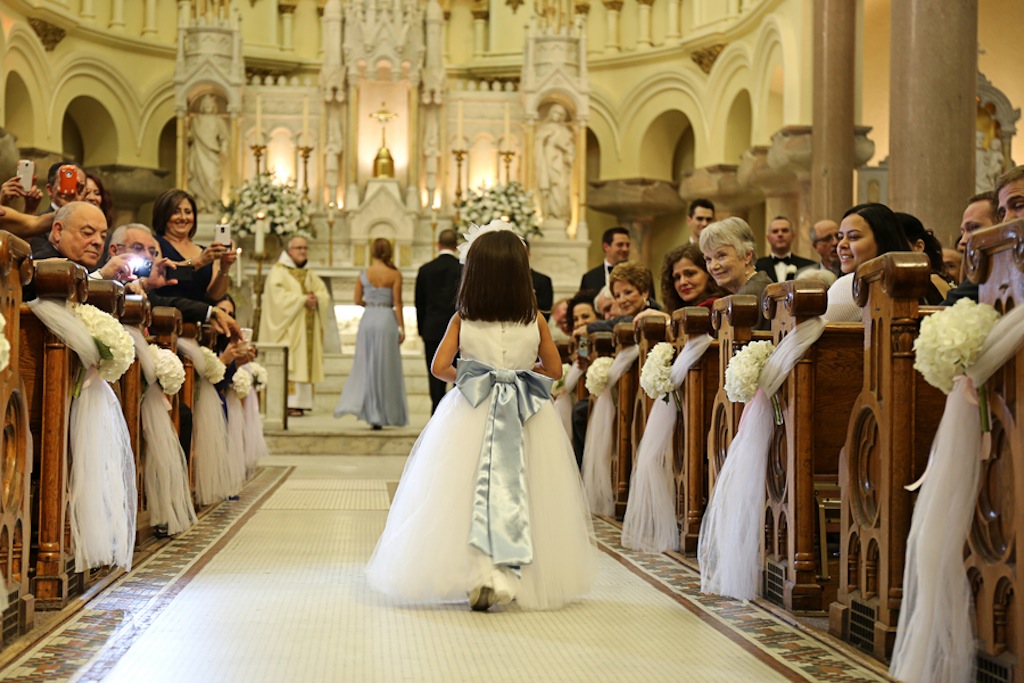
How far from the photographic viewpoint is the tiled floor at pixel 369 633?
3551 millimetres

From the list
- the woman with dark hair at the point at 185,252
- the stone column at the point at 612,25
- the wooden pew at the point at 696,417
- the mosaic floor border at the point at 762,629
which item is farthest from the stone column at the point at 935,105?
the stone column at the point at 612,25

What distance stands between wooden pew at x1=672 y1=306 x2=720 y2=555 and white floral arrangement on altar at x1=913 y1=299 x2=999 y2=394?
98.1 inches

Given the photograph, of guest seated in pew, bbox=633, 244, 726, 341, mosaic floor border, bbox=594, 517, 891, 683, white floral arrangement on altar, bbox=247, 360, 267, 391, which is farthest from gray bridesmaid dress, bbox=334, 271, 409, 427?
mosaic floor border, bbox=594, 517, 891, 683

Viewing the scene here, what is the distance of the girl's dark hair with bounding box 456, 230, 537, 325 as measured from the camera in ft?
15.5

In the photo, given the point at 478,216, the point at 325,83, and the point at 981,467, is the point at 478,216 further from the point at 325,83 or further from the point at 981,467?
the point at 981,467

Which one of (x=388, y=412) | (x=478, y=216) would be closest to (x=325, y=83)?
(x=478, y=216)

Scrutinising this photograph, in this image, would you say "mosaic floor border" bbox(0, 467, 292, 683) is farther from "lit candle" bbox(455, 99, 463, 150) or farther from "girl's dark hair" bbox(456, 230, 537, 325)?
"lit candle" bbox(455, 99, 463, 150)

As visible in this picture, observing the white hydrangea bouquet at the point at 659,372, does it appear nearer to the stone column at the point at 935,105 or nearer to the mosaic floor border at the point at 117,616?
the mosaic floor border at the point at 117,616

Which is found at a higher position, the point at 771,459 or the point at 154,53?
the point at 154,53

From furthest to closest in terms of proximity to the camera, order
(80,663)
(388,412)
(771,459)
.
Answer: (388,412), (771,459), (80,663)

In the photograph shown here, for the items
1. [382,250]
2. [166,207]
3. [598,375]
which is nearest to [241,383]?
[166,207]

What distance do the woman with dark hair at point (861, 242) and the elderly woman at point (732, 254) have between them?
786 mm

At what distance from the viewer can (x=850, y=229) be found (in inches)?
193

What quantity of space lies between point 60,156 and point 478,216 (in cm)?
488
